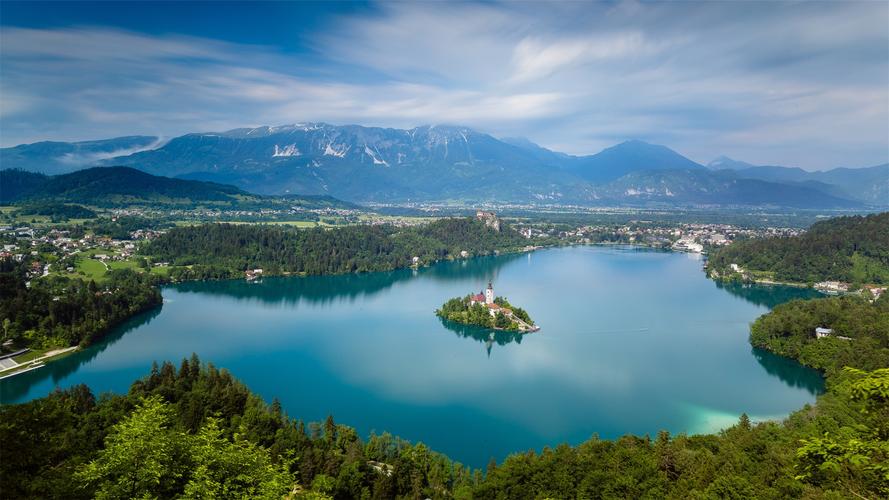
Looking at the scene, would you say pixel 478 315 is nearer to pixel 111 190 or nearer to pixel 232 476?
pixel 232 476

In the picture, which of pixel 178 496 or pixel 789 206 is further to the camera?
pixel 789 206

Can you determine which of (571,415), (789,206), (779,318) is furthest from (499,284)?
(789,206)

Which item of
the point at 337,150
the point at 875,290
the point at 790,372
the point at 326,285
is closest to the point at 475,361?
the point at 790,372

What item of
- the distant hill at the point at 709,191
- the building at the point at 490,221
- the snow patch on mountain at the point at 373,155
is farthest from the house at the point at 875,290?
the snow patch on mountain at the point at 373,155

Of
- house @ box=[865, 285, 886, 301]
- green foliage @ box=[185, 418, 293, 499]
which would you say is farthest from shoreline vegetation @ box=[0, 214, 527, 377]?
house @ box=[865, 285, 886, 301]

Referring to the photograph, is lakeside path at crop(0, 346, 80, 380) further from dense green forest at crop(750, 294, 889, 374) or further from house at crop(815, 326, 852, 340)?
house at crop(815, 326, 852, 340)

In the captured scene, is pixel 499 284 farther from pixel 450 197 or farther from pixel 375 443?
pixel 450 197
